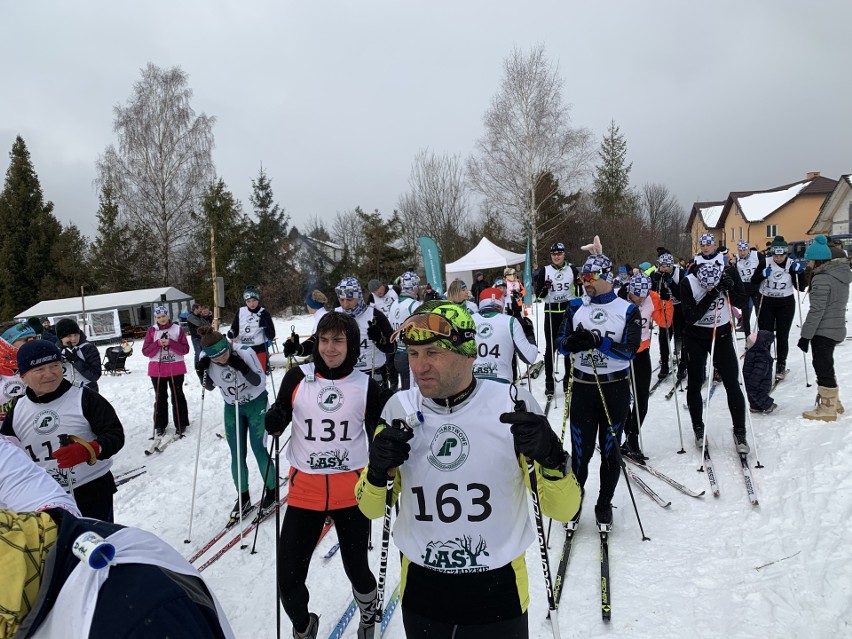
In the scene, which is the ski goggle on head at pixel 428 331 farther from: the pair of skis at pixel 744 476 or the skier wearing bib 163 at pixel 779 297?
the skier wearing bib 163 at pixel 779 297

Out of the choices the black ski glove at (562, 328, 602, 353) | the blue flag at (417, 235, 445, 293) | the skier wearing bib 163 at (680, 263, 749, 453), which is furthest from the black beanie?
the blue flag at (417, 235, 445, 293)

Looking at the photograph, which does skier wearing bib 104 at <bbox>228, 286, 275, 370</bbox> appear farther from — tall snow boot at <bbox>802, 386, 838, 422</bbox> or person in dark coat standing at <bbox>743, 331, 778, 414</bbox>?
tall snow boot at <bbox>802, 386, 838, 422</bbox>

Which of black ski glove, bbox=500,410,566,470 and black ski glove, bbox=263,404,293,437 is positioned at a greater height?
black ski glove, bbox=500,410,566,470

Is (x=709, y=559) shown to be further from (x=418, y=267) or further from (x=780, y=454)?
→ (x=418, y=267)

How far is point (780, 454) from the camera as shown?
5156 millimetres

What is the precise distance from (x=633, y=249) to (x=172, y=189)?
91.3ft

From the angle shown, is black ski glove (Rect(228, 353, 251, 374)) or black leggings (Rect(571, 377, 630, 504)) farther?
black ski glove (Rect(228, 353, 251, 374))

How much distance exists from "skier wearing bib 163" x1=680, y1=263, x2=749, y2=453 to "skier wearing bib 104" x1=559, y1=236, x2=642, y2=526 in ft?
5.81

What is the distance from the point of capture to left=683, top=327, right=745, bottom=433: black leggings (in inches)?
213

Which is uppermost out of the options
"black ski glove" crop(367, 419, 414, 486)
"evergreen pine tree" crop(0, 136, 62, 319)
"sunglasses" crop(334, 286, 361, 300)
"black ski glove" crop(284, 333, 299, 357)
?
"evergreen pine tree" crop(0, 136, 62, 319)

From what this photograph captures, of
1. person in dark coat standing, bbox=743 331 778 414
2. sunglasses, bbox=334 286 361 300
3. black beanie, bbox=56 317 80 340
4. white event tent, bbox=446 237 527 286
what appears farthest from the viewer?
white event tent, bbox=446 237 527 286

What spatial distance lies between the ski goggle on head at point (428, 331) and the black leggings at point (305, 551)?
170 cm

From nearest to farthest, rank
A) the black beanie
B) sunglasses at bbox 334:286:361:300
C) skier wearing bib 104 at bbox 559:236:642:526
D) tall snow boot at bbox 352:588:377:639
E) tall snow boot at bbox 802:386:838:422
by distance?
tall snow boot at bbox 352:588:377:639 < skier wearing bib 104 at bbox 559:236:642:526 < tall snow boot at bbox 802:386:838:422 < sunglasses at bbox 334:286:361:300 < the black beanie

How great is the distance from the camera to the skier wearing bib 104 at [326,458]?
3.02m
